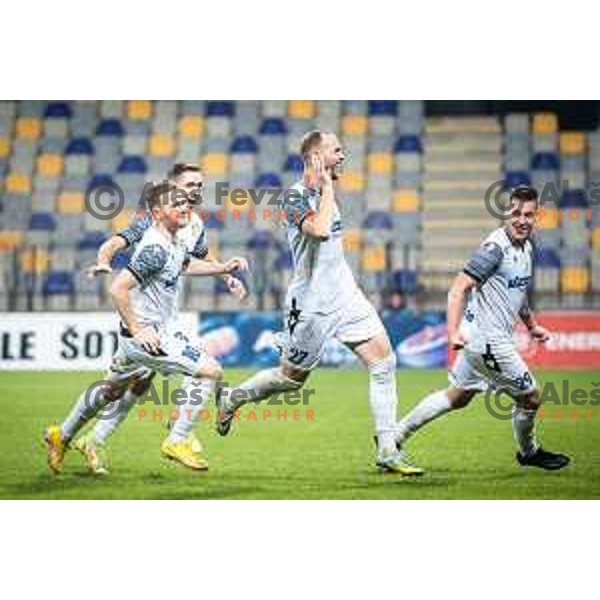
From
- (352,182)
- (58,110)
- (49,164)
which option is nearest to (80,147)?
(49,164)

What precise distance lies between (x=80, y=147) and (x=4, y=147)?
813 millimetres

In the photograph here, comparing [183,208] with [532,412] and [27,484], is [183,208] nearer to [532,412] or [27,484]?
[27,484]

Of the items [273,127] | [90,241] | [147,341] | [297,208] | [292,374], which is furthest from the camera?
[273,127]

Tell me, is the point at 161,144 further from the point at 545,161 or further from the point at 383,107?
the point at 545,161

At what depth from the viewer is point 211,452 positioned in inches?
249

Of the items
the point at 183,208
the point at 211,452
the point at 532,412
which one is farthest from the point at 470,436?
the point at 183,208

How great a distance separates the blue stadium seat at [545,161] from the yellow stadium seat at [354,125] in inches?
39.7

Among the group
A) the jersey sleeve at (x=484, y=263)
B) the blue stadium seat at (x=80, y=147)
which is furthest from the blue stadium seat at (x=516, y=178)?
the blue stadium seat at (x=80, y=147)

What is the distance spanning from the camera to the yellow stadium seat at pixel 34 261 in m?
6.98

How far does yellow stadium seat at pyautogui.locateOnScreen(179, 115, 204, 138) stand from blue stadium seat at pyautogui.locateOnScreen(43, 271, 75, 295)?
1103 mm

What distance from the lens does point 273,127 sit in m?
7.15

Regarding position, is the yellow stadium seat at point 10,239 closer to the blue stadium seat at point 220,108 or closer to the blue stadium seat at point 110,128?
the blue stadium seat at point 110,128

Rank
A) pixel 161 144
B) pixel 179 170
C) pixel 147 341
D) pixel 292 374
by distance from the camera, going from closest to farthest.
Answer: pixel 147 341 → pixel 292 374 → pixel 179 170 → pixel 161 144

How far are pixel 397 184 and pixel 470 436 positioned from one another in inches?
89.8
